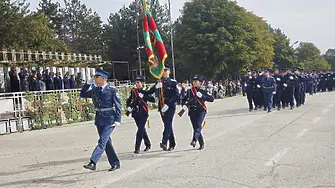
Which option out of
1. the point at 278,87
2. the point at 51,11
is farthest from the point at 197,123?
the point at 51,11

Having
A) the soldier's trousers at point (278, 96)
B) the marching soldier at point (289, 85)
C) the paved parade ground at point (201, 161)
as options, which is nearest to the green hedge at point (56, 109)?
the paved parade ground at point (201, 161)

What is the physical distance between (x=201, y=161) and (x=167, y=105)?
1.86 meters

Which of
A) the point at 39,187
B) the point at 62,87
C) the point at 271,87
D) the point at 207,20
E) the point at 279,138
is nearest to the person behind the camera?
the point at 39,187

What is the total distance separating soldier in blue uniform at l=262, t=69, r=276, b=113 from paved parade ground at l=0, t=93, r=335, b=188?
16.0ft

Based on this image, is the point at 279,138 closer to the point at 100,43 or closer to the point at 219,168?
the point at 219,168

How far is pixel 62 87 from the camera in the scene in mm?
22578

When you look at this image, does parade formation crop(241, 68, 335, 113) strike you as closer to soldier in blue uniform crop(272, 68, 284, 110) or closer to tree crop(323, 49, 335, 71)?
soldier in blue uniform crop(272, 68, 284, 110)

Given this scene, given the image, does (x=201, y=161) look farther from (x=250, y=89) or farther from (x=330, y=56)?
(x=330, y=56)

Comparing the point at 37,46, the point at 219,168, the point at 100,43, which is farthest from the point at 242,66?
the point at 219,168

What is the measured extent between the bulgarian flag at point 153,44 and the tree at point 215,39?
3580cm

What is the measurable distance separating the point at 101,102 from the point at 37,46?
119 feet

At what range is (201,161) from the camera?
328 inches

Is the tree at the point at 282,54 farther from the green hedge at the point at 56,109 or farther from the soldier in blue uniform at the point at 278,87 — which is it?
the green hedge at the point at 56,109

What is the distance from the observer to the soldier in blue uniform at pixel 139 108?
950 cm
